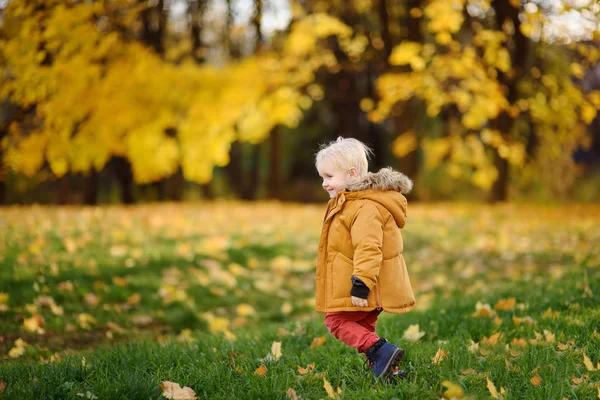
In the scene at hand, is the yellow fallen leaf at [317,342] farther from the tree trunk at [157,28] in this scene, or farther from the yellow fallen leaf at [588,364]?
the tree trunk at [157,28]

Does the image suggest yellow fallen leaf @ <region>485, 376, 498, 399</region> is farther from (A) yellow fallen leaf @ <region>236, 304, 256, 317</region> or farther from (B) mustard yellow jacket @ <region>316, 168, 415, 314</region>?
(A) yellow fallen leaf @ <region>236, 304, 256, 317</region>

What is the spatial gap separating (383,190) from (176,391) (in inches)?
62.8

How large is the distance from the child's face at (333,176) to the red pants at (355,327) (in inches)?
28.2

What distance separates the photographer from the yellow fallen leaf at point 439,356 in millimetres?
3508

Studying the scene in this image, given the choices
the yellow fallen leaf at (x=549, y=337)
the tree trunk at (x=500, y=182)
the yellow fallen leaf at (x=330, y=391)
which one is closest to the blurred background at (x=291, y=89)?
the tree trunk at (x=500, y=182)

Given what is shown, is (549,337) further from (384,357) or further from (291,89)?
(291,89)

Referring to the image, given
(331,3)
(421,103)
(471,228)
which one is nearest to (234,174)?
(421,103)

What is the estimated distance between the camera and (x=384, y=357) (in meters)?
3.21

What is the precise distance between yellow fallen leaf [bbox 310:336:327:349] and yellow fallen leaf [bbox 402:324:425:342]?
60cm

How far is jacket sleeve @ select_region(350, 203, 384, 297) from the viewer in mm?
3121

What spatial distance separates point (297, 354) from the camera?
13.2 feet

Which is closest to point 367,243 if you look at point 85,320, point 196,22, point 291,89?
point 85,320

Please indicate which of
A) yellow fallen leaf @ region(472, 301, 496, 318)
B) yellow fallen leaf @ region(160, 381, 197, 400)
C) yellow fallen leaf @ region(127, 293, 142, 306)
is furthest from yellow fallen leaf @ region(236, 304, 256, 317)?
yellow fallen leaf @ region(160, 381, 197, 400)

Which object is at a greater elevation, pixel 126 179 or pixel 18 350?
pixel 126 179
